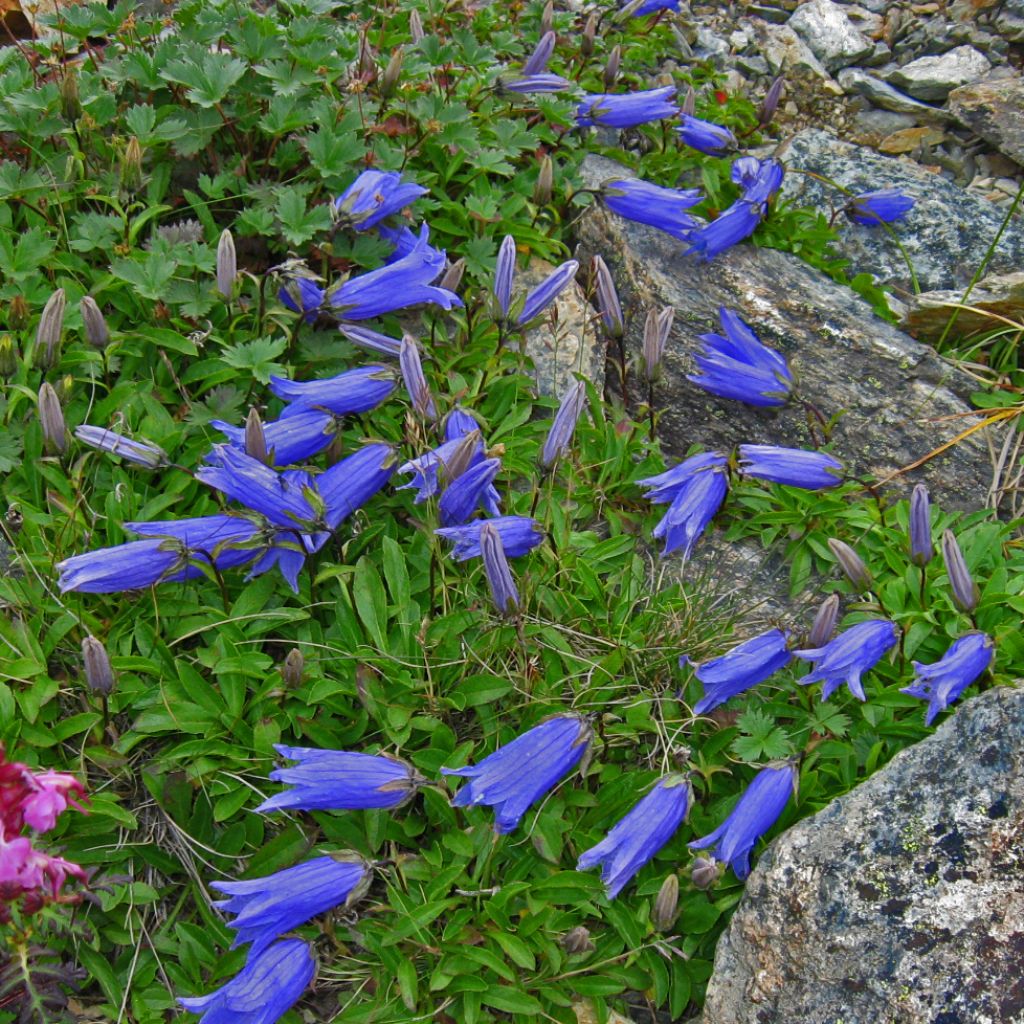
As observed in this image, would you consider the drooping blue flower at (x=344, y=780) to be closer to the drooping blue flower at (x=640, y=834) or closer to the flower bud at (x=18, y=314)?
the drooping blue flower at (x=640, y=834)

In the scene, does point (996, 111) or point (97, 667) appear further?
point (996, 111)

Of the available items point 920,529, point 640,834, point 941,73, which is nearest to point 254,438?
point 640,834

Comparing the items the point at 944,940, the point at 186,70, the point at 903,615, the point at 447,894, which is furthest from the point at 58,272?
the point at 944,940

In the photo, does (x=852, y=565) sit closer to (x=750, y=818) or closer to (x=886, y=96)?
(x=750, y=818)

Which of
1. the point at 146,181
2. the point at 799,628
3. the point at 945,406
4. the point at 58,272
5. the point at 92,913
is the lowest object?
the point at 92,913

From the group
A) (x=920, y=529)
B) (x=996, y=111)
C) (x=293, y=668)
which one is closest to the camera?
(x=293, y=668)

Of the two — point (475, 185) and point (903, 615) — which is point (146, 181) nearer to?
point (475, 185)

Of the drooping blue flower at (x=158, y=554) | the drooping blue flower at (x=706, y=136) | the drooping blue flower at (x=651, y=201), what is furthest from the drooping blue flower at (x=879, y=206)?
the drooping blue flower at (x=158, y=554)
